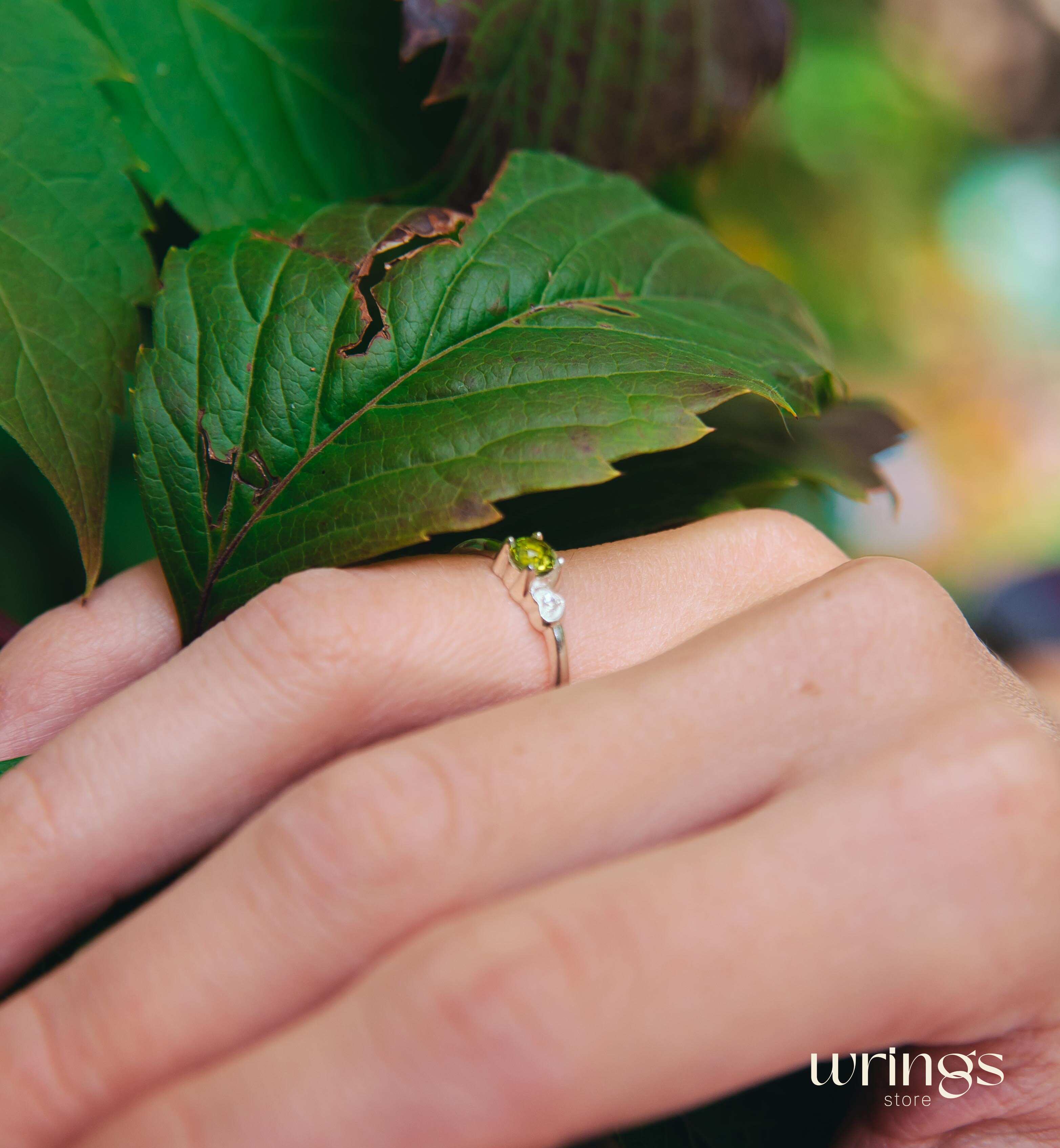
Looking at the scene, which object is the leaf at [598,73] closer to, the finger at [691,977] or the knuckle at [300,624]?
the knuckle at [300,624]

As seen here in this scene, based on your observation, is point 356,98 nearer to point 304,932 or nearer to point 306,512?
point 306,512

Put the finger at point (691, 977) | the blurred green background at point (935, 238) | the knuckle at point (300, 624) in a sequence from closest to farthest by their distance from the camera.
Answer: the finger at point (691, 977)
the knuckle at point (300, 624)
the blurred green background at point (935, 238)

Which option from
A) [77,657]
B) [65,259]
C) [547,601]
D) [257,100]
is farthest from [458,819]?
[257,100]

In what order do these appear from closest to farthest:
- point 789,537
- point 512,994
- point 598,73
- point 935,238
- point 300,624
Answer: point 512,994, point 300,624, point 789,537, point 598,73, point 935,238

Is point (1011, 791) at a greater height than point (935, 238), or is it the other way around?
point (935, 238)

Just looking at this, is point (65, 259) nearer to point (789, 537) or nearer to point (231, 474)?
point (231, 474)

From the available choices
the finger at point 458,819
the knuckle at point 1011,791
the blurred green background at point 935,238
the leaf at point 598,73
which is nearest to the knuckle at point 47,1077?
the finger at point 458,819
